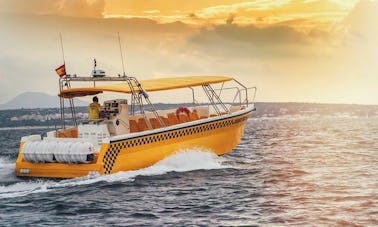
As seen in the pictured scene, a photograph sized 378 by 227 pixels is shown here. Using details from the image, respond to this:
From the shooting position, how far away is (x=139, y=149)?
23.0 meters

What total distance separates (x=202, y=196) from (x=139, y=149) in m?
4.25

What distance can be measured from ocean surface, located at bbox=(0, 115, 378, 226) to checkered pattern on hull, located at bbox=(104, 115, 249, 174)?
62cm

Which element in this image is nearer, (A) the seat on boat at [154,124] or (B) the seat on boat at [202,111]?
(A) the seat on boat at [154,124]

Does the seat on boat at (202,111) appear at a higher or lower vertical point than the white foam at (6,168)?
higher

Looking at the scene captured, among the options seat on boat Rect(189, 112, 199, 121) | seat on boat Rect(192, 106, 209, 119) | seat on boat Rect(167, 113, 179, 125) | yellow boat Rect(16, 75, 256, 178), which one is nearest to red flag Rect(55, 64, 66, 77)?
yellow boat Rect(16, 75, 256, 178)

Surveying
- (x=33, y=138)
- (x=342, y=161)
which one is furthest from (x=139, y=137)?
(x=342, y=161)

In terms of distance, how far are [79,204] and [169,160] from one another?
6.29 metres

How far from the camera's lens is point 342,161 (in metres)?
28.8

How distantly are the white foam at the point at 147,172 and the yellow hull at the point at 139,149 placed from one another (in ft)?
0.71

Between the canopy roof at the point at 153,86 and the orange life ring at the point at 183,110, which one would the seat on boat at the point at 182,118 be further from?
the canopy roof at the point at 153,86

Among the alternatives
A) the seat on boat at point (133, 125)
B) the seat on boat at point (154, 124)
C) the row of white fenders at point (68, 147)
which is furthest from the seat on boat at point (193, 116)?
the row of white fenders at point (68, 147)

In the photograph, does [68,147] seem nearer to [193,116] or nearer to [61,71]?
[61,71]

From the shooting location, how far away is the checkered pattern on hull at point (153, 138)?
21.9 m

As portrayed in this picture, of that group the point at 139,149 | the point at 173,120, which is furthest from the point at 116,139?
the point at 173,120
